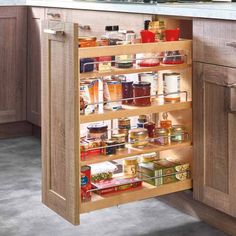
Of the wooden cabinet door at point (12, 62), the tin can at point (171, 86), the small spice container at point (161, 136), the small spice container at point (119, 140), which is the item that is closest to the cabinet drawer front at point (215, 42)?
the tin can at point (171, 86)

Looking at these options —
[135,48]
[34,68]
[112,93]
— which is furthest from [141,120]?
[34,68]

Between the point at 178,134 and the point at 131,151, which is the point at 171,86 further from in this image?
the point at 131,151

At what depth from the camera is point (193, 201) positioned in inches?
108

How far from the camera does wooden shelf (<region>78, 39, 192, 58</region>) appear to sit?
89.0 inches

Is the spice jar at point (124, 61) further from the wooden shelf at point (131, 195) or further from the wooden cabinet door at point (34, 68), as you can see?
the wooden cabinet door at point (34, 68)

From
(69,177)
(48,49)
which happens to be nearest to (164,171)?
(69,177)

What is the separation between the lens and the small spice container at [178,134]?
2.66m

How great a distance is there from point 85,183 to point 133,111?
347 millimetres

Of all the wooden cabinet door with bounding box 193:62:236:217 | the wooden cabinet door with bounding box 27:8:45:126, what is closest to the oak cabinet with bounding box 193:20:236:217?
the wooden cabinet door with bounding box 193:62:236:217

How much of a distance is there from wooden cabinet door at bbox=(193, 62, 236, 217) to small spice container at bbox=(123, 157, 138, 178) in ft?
0.83

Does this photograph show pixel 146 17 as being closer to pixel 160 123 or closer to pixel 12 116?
pixel 160 123

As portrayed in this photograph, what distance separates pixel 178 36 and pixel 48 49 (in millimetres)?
566

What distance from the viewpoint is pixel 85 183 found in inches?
92.8

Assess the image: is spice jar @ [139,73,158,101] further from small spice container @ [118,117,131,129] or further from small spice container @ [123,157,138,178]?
small spice container @ [123,157,138,178]
